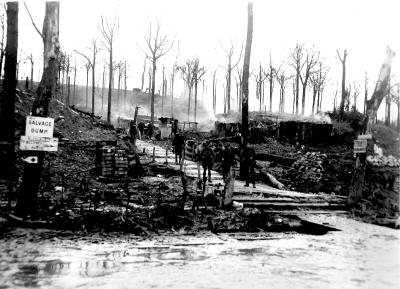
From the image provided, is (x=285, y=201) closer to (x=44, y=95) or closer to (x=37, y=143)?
(x=37, y=143)

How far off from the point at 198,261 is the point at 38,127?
14.3 ft

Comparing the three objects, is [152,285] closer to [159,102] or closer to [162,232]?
[162,232]

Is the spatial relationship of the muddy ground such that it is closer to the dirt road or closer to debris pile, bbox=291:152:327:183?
debris pile, bbox=291:152:327:183

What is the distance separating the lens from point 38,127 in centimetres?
→ 813

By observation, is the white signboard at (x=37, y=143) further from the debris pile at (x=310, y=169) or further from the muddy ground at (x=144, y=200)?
the debris pile at (x=310, y=169)

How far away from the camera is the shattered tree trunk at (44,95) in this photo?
836 cm

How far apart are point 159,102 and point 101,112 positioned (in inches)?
553

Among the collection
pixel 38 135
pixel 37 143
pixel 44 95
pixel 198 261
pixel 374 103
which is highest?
pixel 374 103

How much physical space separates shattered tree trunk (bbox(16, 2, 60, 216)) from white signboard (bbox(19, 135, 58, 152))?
291 millimetres

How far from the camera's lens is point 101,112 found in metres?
63.0

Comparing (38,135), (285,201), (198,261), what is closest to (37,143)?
(38,135)

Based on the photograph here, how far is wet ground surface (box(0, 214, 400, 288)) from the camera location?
17.7 feet

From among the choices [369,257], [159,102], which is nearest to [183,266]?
[369,257]

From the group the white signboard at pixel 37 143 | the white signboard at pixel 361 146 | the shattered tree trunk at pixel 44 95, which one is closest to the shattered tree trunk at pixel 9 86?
the shattered tree trunk at pixel 44 95
